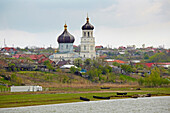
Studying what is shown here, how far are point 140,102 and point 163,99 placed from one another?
16.1 feet

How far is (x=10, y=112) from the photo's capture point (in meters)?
44.6

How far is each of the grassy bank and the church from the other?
35.2m

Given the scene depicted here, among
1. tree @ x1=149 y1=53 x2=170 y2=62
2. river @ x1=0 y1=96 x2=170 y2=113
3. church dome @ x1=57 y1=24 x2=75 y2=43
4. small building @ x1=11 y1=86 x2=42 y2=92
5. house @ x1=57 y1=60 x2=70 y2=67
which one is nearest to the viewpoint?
river @ x1=0 y1=96 x2=170 y2=113

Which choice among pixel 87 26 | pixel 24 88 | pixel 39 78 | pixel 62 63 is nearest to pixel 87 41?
pixel 87 26

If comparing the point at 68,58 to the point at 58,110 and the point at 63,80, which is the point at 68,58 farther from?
the point at 58,110

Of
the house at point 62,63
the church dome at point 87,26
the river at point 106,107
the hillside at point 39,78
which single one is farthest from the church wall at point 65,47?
the river at point 106,107

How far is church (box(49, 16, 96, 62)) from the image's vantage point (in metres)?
99.8

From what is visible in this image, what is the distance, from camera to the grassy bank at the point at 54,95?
50.6 metres

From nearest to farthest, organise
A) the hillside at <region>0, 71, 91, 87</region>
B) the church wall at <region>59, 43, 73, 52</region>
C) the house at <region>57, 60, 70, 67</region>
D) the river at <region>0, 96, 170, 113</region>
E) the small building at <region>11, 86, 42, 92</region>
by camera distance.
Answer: the river at <region>0, 96, 170, 113</region>
the small building at <region>11, 86, 42, 92</region>
the hillside at <region>0, 71, 91, 87</region>
the house at <region>57, 60, 70, 67</region>
the church wall at <region>59, 43, 73, 52</region>

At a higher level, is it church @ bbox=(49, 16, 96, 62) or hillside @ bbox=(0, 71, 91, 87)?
church @ bbox=(49, 16, 96, 62)

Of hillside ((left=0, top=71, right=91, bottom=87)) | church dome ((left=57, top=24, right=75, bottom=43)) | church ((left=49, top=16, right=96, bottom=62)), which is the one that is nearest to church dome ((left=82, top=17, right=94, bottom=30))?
church ((left=49, top=16, right=96, bottom=62))

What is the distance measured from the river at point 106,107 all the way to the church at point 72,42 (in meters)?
47.3

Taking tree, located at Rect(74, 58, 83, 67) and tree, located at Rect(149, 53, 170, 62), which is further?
tree, located at Rect(149, 53, 170, 62)

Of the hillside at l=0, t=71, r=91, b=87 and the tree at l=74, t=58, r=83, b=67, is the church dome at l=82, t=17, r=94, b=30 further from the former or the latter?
the hillside at l=0, t=71, r=91, b=87
